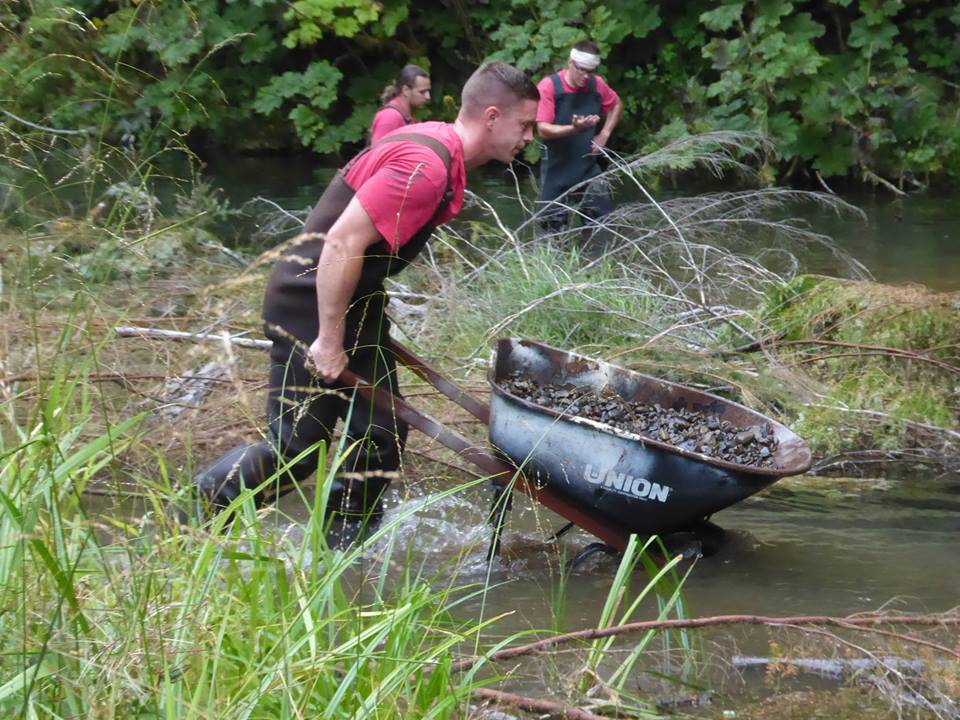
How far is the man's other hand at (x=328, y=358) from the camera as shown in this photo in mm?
3715

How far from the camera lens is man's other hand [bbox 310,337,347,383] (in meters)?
3.71

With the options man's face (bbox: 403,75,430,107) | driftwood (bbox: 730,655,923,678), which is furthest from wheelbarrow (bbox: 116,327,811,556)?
man's face (bbox: 403,75,430,107)

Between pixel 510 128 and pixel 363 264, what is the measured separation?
66cm

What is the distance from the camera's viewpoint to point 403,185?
139 inches

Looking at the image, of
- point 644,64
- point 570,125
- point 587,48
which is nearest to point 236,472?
Result: point 570,125

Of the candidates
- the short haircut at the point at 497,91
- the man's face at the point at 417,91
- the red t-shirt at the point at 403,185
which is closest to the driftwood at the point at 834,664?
the red t-shirt at the point at 403,185

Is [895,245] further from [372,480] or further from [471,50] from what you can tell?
[372,480]

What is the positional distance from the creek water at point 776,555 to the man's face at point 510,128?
1.20 m

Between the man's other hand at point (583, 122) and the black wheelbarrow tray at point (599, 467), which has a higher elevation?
the man's other hand at point (583, 122)

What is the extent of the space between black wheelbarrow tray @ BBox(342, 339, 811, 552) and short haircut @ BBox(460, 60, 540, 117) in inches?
34.3

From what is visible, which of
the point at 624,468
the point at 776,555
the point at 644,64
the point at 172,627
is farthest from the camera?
the point at 644,64

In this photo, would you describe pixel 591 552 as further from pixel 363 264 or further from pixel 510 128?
pixel 510 128

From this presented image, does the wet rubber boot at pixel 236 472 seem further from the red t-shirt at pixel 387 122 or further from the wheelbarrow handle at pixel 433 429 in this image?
the red t-shirt at pixel 387 122

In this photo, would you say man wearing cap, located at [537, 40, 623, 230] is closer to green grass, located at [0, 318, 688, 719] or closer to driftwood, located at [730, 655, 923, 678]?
driftwood, located at [730, 655, 923, 678]
